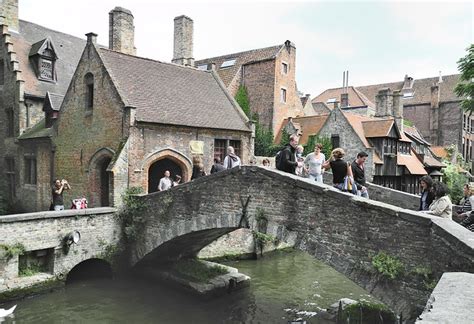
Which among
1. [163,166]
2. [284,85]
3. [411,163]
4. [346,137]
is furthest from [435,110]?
[163,166]

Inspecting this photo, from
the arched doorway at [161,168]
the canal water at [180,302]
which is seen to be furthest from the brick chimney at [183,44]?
the canal water at [180,302]

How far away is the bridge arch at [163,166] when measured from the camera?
46.4 ft

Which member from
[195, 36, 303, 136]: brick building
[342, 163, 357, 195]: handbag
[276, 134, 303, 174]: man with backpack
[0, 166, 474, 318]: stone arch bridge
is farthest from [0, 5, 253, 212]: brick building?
[195, 36, 303, 136]: brick building

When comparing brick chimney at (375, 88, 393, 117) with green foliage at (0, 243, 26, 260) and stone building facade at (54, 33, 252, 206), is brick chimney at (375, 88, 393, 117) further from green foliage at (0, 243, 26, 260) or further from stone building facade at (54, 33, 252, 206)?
green foliage at (0, 243, 26, 260)

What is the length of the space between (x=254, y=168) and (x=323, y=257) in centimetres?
276

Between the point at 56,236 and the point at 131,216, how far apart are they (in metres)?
2.47

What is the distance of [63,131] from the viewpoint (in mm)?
16703

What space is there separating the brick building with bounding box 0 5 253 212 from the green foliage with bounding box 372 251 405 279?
28.4 feet

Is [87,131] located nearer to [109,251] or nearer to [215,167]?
[109,251]

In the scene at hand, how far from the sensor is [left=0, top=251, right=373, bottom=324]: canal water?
10461 millimetres

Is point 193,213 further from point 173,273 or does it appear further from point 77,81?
point 77,81

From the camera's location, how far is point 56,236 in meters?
11.9

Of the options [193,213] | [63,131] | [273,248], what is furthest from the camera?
[273,248]

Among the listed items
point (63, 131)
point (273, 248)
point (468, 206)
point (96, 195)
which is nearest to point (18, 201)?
point (63, 131)
